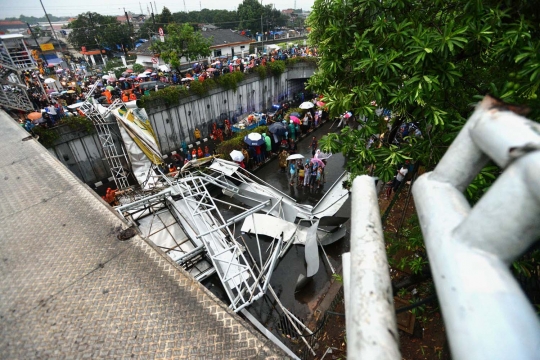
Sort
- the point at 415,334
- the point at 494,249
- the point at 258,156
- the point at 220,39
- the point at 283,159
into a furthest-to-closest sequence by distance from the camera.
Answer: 1. the point at 220,39
2. the point at 258,156
3. the point at 283,159
4. the point at 415,334
5. the point at 494,249

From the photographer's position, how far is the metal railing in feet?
2.97

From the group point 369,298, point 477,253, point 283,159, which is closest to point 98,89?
point 283,159

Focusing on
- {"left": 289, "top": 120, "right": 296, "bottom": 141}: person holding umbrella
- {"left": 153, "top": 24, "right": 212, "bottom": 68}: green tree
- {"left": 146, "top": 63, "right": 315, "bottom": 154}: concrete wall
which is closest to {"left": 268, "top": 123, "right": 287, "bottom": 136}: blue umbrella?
{"left": 289, "top": 120, "right": 296, "bottom": 141}: person holding umbrella

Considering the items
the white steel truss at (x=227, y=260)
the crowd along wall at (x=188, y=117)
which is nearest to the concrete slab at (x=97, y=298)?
the white steel truss at (x=227, y=260)

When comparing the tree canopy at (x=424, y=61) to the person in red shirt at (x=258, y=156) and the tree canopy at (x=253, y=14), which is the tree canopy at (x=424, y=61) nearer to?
the person in red shirt at (x=258, y=156)

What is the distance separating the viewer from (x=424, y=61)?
3.83 meters

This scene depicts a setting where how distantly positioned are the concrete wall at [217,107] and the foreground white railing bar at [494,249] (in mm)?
19775

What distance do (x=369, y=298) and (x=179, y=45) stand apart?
2676cm

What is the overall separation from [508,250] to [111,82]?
99.4 feet

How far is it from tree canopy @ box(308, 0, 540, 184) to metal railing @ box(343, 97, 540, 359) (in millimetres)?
2587

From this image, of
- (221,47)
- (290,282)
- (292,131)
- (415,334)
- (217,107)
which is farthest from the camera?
(221,47)

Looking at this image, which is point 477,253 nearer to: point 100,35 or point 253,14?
point 100,35

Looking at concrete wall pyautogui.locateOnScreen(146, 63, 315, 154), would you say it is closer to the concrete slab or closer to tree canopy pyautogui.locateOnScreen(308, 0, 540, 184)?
the concrete slab

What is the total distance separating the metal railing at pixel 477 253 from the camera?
904 millimetres
